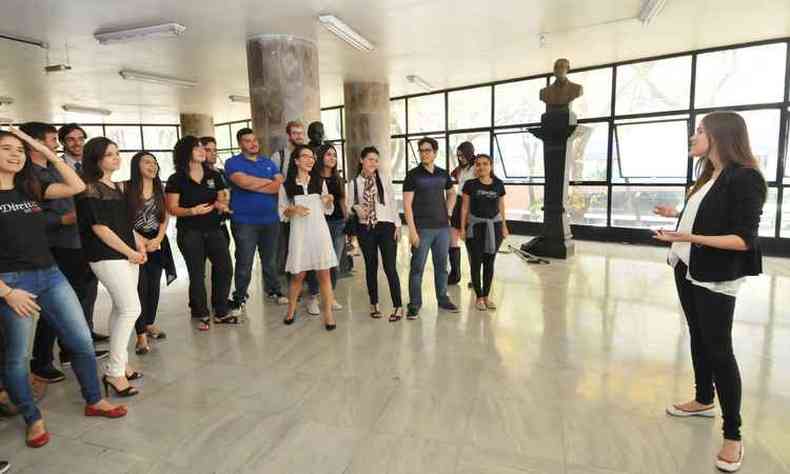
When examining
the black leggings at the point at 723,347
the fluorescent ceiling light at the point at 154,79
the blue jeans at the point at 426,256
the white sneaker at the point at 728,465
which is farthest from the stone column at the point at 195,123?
the white sneaker at the point at 728,465

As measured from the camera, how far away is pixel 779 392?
2.59 meters

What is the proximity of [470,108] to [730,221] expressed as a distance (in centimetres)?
811

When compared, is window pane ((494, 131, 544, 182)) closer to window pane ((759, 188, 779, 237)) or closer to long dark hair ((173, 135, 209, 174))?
window pane ((759, 188, 779, 237))

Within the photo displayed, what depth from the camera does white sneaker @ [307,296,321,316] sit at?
408 cm

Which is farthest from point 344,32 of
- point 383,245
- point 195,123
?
point 195,123

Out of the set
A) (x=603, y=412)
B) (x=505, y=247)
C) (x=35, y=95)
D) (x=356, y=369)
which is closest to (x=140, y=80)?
(x=35, y=95)

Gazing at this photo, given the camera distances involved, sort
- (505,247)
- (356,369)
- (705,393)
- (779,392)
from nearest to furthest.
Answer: (705,393) → (779,392) → (356,369) → (505,247)

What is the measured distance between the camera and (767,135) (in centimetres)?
662

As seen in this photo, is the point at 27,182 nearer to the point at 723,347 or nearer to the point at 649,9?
the point at 723,347

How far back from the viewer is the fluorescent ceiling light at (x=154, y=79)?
7.37m

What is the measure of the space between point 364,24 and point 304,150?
2700 mm

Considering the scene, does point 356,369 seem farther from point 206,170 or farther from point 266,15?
point 266,15

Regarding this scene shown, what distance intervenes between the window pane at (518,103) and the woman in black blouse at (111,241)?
7.77 metres

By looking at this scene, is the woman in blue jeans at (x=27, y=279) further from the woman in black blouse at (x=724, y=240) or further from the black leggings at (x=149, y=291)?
the woman in black blouse at (x=724, y=240)
